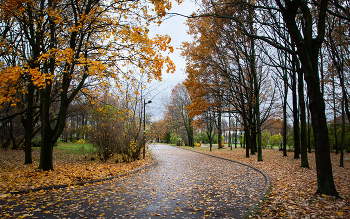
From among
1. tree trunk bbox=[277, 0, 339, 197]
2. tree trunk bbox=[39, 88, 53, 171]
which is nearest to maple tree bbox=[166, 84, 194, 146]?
tree trunk bbox=[39, 88, 53, 171]

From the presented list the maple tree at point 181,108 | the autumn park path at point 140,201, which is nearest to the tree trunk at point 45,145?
the autumn park path at point 140,201

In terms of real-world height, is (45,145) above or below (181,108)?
below

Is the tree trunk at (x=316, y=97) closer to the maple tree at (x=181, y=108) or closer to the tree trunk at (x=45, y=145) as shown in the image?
the tree trunk at (x=45, y=145)

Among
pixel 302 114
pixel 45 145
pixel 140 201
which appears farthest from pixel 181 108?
pixel 140 201

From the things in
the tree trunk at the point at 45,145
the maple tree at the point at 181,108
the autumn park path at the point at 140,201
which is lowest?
the autumn park path at the point at 140,201

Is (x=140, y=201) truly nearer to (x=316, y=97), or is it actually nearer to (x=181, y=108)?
(x=316, y=97)

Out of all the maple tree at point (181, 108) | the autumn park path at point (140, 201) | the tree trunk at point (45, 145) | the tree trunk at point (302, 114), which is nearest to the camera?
the autumn park path at point (140, 201)

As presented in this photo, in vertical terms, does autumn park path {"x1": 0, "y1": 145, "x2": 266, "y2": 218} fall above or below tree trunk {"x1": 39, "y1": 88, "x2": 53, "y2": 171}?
below

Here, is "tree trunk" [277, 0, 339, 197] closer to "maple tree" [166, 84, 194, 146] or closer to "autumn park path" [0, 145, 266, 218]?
"autumn park path" [0, 145, 266, 218]

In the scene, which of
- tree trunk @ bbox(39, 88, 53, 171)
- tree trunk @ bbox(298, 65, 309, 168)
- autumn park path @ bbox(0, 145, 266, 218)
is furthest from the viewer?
tree trunk @ bbox(298, 65, 309, 168)

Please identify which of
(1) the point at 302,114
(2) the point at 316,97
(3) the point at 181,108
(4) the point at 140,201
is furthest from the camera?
(3) the point at 181,108

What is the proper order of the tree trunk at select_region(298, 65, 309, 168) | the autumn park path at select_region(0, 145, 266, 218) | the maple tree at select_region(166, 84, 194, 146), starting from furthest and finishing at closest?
the maple tree at select_region(166, 84, 194, 146)
the tree trunk at select_region(298, 65, 309, 168)
the autumn park path at select_region(0, 145, 266, 218)

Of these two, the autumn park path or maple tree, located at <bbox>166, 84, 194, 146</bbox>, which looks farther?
maple tree, located at <bbox>166, 84, 194, 146</bbox>

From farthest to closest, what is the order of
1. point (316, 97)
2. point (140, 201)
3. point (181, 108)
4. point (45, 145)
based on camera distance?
point (181, 108) → point (45, 145) → point (316, 97) → point (140, 201)
